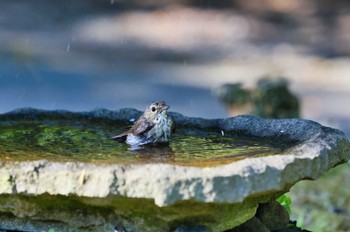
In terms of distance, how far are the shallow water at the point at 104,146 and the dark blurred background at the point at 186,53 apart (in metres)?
3.60

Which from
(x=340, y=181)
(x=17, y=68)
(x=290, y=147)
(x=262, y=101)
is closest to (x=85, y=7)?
(x=17, y=68)

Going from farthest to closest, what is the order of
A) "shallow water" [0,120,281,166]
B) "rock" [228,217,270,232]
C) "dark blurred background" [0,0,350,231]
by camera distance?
1. "dark blurred background" [0,0,350,231]
2. "rock" [228,217,270,232]
3. "shallow water" [0,120,281,166]

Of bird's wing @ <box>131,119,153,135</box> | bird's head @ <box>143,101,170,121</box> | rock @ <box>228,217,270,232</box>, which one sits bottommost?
rock @ <box>228,217,270,232</box>

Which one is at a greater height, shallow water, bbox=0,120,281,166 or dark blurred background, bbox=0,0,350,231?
dark blurred background, bbox=0,0,350,231

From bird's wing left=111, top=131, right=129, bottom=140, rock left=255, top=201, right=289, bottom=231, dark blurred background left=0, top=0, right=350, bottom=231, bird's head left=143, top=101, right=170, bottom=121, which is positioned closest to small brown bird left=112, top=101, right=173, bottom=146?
bird's head left=143, top=101, right=170, bottom=121

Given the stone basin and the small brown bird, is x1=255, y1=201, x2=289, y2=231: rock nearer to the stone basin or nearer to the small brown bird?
the stone basin

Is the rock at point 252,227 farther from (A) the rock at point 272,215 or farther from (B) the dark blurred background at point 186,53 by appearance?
(B) the dark blurred background at point 186,53

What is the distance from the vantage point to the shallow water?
364 centimetres

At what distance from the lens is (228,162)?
3459 millimetres

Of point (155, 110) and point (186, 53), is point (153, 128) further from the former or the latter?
point (186, 53)

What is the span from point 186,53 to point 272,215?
4.59m

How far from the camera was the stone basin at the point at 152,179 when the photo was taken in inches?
124

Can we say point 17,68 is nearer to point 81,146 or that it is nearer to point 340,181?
point 340,181

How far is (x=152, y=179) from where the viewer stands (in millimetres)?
3113
